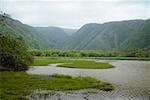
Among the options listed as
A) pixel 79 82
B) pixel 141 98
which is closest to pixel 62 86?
pixel 79 82

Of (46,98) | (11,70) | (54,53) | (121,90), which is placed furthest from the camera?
(54,53)

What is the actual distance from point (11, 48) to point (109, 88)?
83.9 ft

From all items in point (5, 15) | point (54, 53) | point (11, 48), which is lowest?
point (54, 53)

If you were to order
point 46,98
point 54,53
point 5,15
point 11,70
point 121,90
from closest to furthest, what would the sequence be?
point 46,98
point 121,90
point 5,15
point 11,70
point 54,53

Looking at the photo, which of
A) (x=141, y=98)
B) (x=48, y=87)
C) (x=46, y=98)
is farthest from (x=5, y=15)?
(x=141, y=98)

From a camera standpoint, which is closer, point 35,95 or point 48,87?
point 35,95

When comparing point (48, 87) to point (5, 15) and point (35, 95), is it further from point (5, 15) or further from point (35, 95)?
point (5, 15)

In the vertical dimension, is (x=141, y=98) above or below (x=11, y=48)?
below

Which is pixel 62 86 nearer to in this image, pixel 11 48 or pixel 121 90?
pixel 121 90

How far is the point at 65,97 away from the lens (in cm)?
2500

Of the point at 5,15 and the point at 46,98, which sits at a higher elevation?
the point at 5,15

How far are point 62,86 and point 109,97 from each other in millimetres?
7478

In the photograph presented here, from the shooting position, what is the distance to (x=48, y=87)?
2989cm

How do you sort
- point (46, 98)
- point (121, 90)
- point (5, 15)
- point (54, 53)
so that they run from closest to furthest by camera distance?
1. point (46, 98)
2. point (121, 90)
3. point (5, 15)
4. point (54, 53)
